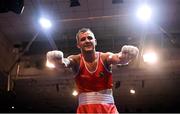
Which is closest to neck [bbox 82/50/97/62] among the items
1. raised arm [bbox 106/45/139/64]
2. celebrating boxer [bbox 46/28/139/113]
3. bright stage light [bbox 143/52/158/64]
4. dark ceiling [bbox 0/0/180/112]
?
celebrating boxer [bbox 46/28/139/113]

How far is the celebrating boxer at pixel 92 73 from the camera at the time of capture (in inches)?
81.4

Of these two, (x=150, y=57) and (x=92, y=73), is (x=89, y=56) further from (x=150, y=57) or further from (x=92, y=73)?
(x=150, y=57)

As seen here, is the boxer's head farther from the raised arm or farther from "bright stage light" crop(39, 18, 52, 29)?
"bright stage light" crop(39, 18, 52, 29)

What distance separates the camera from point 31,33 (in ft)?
24.2

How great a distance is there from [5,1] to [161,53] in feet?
14.3

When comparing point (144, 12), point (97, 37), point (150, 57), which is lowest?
point (150, 57)

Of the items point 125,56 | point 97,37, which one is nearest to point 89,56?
point 125,56

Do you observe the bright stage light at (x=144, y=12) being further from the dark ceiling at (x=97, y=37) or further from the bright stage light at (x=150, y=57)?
the bright stage light at (x=150, y=57)

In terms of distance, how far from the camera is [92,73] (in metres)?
2.15

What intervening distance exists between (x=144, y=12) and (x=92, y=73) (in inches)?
172

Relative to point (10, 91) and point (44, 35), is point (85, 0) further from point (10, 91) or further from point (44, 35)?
point (10, 91)

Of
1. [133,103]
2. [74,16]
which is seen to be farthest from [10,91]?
[133,103]

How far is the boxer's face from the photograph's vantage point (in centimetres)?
216

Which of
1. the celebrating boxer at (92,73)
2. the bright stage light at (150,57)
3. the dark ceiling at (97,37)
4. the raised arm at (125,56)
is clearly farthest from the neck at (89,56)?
the bright stage light at (150,57)
